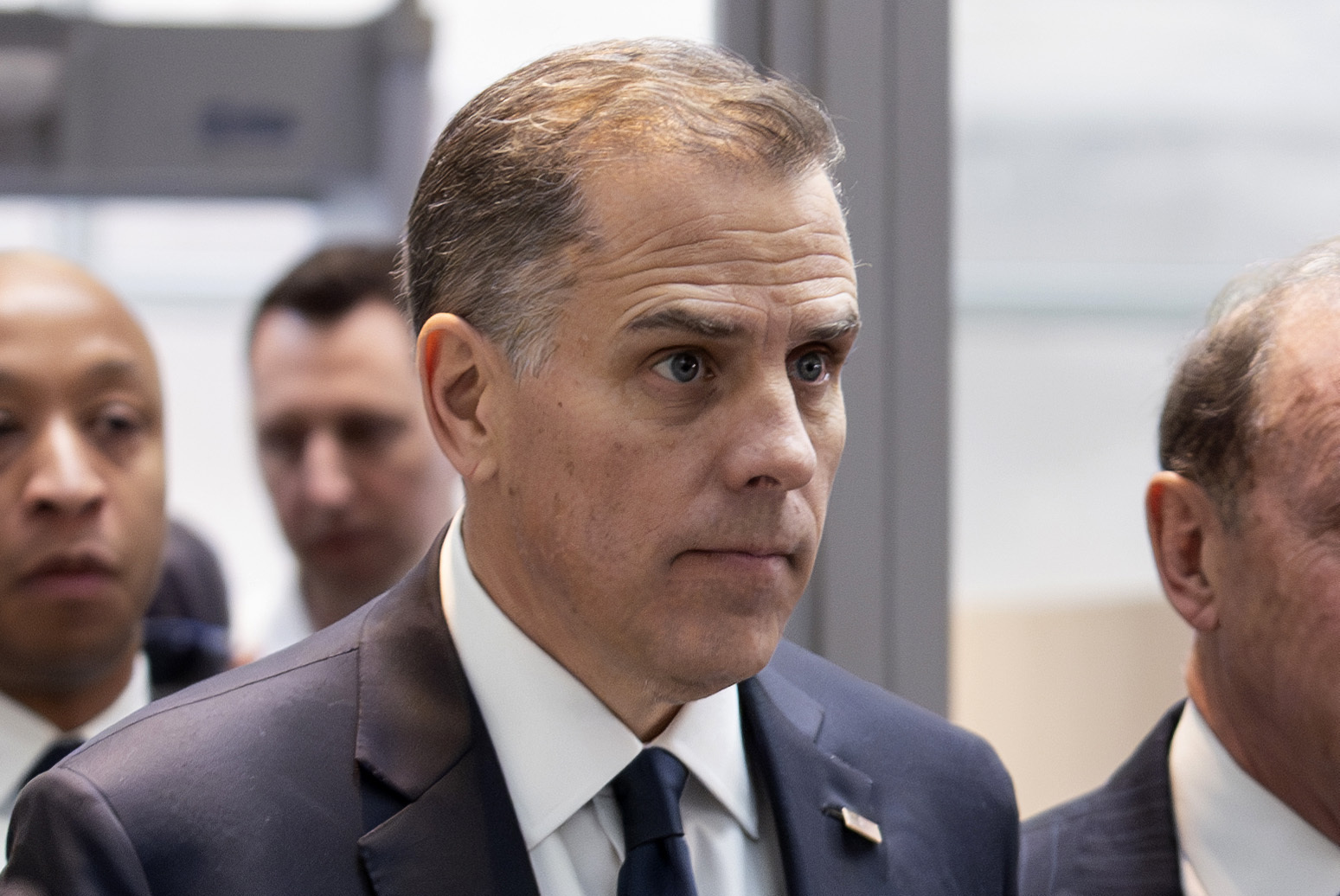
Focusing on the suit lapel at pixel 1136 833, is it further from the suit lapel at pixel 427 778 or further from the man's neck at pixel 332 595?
the man's neck at pixel 332 595

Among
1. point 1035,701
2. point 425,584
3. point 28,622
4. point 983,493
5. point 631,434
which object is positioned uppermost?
point 631,434

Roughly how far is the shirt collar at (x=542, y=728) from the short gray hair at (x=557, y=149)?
27cm

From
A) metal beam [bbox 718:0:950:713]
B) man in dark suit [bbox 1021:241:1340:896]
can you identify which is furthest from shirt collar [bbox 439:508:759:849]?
metal beam [bbox 718:0:950:713]

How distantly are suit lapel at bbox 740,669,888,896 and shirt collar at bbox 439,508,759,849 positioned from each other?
0.05 meters

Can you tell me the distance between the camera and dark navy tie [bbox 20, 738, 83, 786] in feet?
5.80

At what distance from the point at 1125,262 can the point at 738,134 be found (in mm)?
1500

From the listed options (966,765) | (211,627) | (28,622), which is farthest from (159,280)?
(966,765)

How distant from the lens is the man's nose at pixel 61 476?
5.71ft

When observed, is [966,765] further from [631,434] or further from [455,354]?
[455,354]

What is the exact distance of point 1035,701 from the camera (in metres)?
2.42

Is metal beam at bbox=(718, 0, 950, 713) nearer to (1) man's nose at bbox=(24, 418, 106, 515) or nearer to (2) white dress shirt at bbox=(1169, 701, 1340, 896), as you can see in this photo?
(2) white dress shirt at bbox=(1169, 701, 1340, 896)

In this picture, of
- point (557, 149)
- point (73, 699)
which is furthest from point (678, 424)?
point (73, 699)

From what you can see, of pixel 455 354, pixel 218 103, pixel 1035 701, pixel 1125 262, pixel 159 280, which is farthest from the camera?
pixel 159 280

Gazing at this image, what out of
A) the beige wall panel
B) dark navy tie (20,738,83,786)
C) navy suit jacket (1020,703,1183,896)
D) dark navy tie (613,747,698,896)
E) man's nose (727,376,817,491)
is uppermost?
man's nose (727,376,817,491)
